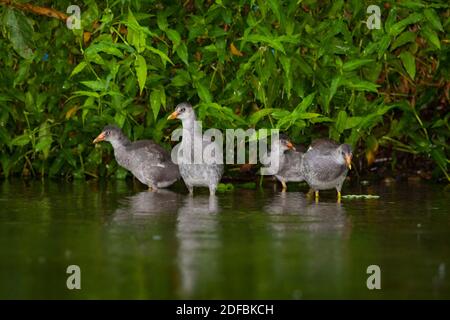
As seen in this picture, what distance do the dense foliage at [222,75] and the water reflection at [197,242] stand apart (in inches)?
64.0

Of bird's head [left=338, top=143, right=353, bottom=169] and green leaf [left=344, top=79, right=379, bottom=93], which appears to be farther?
green leaf [left=344, top=79, right=379, bottom=93]

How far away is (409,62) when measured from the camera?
14.0 m

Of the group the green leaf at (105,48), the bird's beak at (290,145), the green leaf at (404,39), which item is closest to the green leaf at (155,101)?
the green leaf at (105,48)

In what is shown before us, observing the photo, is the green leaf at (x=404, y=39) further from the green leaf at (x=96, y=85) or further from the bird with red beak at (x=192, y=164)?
the green leaf at (x=96, y=85)

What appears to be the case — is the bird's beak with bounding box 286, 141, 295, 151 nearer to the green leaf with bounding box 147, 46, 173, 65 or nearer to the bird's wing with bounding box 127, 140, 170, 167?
the bird's wing with bounding box 127, 140, 170, 167

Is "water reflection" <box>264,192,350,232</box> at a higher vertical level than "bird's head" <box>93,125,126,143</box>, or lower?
lower

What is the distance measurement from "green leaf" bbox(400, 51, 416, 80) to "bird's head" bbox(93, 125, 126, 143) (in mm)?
3443

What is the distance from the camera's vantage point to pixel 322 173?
13.3 metres

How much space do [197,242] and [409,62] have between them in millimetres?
5022

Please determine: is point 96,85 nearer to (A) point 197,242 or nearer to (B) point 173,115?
(B) point 173,115

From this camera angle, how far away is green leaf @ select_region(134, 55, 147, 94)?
43.5 feet

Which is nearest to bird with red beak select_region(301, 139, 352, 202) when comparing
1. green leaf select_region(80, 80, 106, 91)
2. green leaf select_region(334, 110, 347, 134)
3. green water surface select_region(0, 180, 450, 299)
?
A: green water surface select_region(0, 180, 450, 299)
